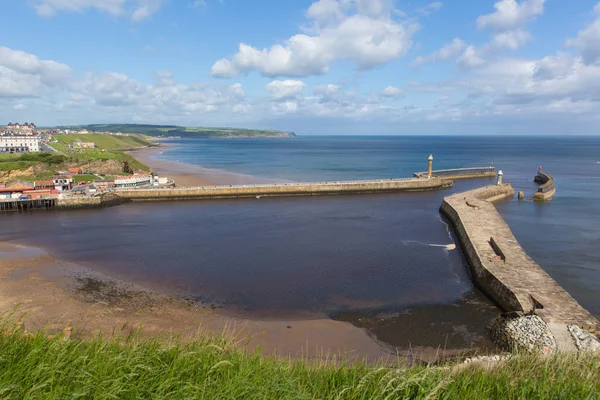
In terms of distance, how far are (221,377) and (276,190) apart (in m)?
42.6

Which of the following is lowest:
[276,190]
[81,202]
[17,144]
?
[81,202]

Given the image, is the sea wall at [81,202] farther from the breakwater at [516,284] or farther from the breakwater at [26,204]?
the breakwater at [516,284]

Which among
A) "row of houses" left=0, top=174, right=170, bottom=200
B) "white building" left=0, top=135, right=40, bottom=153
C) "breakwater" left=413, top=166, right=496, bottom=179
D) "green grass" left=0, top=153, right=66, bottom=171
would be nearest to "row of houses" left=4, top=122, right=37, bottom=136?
"white building" left=0, top=135, right=40, bottom=153

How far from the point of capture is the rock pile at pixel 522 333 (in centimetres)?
1288

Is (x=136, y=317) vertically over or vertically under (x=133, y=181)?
under

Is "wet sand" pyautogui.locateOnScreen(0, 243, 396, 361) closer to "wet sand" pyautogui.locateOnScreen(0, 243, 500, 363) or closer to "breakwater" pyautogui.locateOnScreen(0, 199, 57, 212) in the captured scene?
"wet sand" pyautogui.locateOnScreen(0, 243, 500, 363)

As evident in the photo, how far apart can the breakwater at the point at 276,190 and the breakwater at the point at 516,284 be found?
21.5 meters

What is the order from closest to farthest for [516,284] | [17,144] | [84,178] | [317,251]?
[516,284] → [317,251] → [84,178] → [17,144]

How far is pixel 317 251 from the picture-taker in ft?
83.7

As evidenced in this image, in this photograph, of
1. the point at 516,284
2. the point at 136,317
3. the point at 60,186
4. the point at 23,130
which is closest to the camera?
the point at 136,317

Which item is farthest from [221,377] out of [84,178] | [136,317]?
[84,178]

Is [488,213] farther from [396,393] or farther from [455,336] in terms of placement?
[396,393]

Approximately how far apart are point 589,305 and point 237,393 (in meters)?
17.8

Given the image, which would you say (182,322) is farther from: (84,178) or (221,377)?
(84,178)
